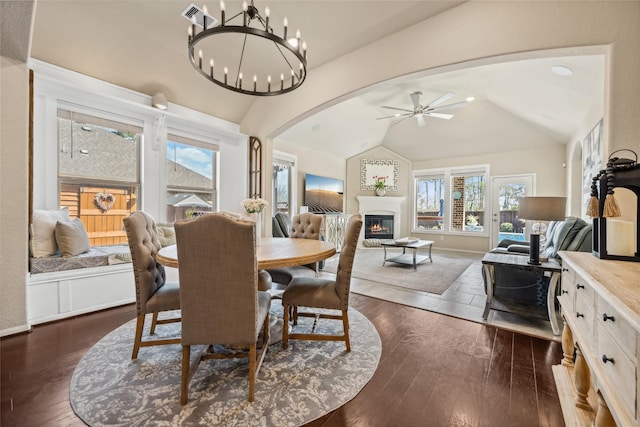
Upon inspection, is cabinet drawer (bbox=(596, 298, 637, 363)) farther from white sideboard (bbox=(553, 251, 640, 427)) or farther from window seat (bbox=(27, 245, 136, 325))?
window seat (bbox=(27, 245, 136, 325))

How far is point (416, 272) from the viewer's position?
4531mm

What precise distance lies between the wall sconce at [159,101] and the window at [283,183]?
2298mm

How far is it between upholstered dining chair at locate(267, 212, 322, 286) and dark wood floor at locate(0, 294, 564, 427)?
2.98 feet

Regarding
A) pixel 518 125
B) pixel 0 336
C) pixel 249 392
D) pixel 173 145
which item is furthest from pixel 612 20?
pixel 0 336

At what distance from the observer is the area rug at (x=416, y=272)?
3838 millimetres

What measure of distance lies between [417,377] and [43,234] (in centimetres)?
357

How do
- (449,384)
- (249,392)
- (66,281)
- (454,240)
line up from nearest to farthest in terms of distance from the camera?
(249,392), (449,384), (66,281), (454,240)

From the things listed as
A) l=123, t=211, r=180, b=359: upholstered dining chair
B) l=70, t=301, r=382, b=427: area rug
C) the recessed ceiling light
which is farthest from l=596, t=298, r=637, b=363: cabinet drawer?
the recessed ceiling light

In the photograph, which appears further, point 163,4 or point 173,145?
point 173,145

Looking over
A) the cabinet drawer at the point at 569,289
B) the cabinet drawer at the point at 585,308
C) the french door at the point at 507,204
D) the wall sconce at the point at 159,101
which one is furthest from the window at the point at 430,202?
the wall sconce at the point at 159,101

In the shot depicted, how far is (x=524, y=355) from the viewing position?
201 cm

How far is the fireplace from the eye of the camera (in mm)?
7645

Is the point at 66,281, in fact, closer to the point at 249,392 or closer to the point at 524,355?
the point at 249,392

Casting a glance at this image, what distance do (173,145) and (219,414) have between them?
377cm
